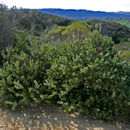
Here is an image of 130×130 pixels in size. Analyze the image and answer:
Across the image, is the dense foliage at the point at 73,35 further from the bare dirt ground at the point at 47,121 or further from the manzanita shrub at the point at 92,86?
the bare dirt ground at the point at 47,121

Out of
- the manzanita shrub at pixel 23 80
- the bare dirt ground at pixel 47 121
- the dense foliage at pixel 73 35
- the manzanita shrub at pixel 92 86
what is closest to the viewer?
the manzanita shrub at pixel 92 86

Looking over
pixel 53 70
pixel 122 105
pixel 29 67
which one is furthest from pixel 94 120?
pixel 29 67

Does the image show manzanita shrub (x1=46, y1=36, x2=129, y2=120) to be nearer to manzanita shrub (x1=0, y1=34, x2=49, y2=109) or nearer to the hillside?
manzanita shrub (x1=0, y1=34, x2=49, y2=109)

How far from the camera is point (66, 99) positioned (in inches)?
157

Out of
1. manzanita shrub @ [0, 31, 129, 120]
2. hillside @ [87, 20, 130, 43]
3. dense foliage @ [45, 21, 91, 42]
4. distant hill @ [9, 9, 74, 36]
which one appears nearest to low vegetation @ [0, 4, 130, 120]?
manzanita shrub @ [0, 31, 129, 120]

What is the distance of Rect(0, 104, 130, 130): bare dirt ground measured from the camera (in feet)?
12.6

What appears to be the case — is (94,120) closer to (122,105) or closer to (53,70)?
(122,105)

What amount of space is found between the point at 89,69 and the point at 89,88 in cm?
56

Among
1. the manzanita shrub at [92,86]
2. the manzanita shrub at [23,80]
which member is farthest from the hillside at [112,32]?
the manzanita shrub at [92,86]

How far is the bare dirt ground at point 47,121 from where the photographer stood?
12.6 feet

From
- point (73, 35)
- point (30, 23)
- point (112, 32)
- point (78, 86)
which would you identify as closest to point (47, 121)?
point (78, 86)

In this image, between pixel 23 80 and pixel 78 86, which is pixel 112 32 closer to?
pixel 78 86

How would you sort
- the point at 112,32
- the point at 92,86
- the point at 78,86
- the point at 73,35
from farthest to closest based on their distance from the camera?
the point at 112,32, the point at 73,35, the point at 78,86, the point at 92,86

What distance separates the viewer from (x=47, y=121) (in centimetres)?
398
